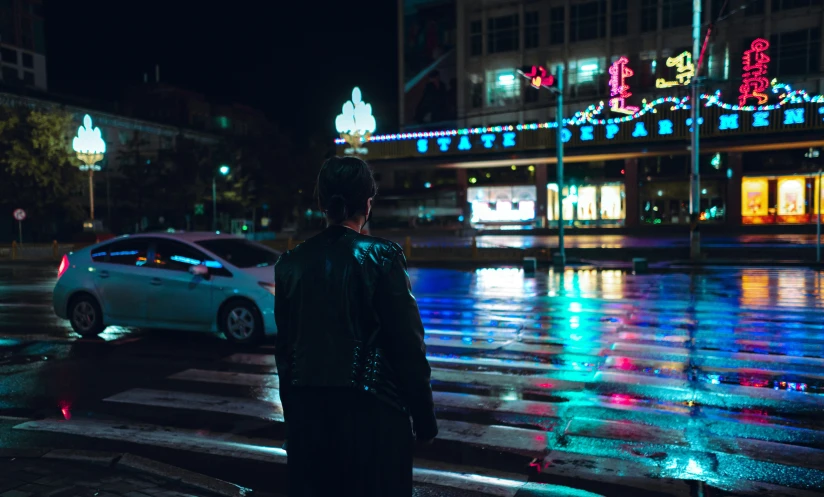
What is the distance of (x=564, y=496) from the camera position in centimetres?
425

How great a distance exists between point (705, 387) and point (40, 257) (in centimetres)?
3608

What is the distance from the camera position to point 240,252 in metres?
9.99

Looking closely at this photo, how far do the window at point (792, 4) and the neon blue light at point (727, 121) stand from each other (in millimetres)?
9066

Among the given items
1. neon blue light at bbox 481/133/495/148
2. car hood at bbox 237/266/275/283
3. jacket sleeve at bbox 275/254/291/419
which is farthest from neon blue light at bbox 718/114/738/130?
jacket sleeve at bbox 275/254/291/419

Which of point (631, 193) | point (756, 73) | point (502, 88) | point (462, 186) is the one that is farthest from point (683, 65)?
→ point (462, 186)

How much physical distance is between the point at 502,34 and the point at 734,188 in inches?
826

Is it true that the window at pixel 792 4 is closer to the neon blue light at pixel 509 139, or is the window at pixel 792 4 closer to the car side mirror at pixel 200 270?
the neon blue light at pixel 509 139

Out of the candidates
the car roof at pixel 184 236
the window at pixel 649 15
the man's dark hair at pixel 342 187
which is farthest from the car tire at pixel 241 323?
the window at pixel 649 15

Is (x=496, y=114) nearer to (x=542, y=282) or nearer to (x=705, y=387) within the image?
(x=542, y=282)

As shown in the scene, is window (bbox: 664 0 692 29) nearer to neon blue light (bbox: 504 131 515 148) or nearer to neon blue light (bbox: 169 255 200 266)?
neon blue light (bbox: 504 131 515 148)

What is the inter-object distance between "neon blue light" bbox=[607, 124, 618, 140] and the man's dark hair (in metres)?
41.2

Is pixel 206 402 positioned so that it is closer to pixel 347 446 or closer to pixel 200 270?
pixel 200 270

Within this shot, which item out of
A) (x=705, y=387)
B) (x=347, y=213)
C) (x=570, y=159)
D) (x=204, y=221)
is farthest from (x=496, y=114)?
(x=347, y=213)

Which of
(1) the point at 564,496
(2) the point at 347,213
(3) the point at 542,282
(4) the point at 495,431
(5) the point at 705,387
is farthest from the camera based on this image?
(3) the point at 542,282
